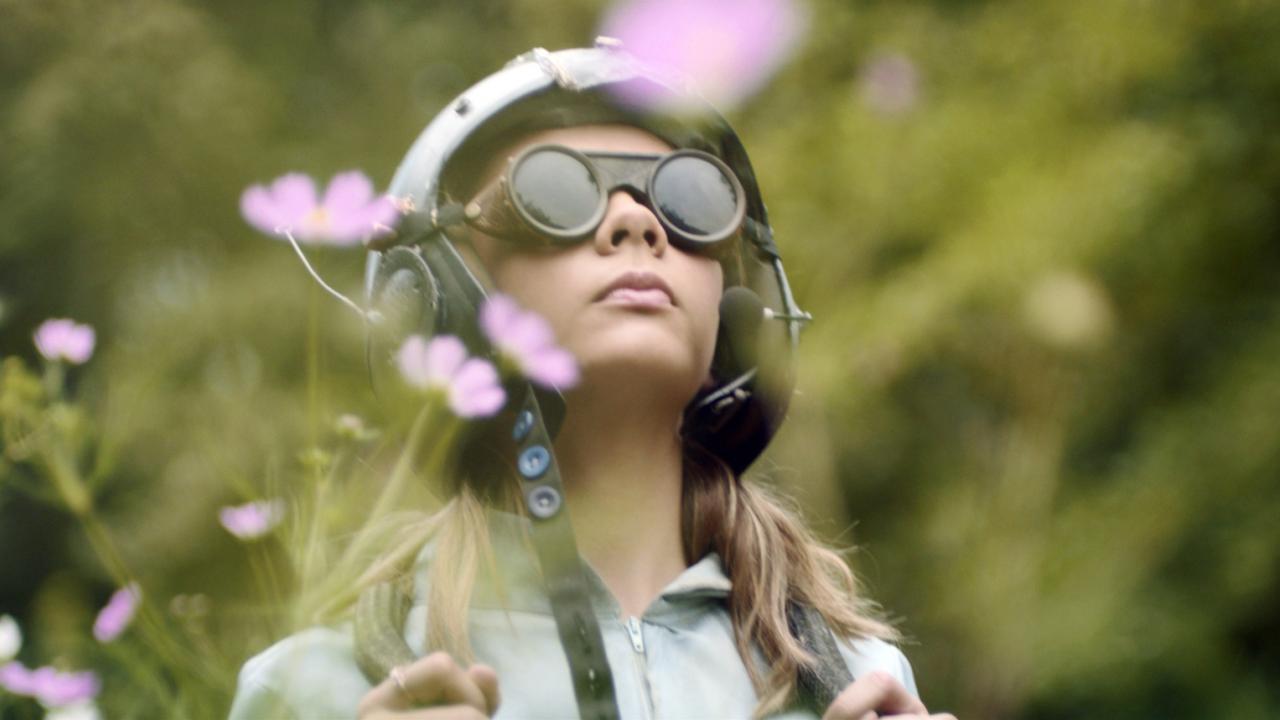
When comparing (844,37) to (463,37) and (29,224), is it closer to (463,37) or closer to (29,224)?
(463,37)

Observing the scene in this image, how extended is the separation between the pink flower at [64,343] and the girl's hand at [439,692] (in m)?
0.43

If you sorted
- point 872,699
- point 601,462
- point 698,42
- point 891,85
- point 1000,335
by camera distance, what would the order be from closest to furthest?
point 872,699
point 601,462
point 698,42
point 891,85
point 1000,335

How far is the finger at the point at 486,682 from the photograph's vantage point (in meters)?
1.47

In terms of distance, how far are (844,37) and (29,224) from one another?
14.3ft

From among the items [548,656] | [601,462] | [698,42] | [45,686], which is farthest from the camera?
[698,42]

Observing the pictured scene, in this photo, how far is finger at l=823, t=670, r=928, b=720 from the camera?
1.68m

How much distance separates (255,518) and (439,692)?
0.26 m

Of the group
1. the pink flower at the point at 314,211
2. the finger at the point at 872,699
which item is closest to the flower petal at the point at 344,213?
the pink flower at the point at 314,211

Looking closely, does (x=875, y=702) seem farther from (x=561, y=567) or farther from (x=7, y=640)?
(x=7, y=640)

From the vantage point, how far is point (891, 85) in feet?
20.4

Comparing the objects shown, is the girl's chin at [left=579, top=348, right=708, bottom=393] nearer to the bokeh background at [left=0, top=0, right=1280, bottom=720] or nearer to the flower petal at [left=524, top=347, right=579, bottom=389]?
the flower petal at [left=524, top=347, right=579, bottom=389]

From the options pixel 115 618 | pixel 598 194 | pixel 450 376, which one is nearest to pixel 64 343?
pixel 115 618

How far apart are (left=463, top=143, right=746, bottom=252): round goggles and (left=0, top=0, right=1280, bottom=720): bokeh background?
3.63 metres

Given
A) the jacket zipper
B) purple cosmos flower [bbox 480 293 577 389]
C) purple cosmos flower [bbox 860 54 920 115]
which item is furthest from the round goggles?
purple cosmos flower [bbox 860 54 920 115]
